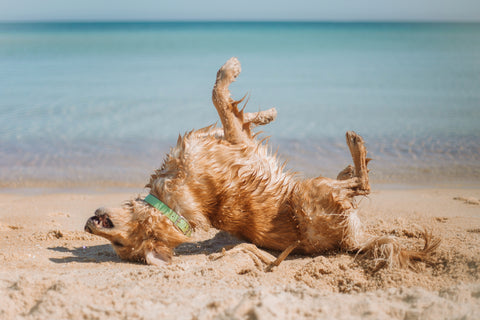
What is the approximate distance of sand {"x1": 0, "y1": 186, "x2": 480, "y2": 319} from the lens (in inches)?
95.1

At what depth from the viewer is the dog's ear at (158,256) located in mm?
3607

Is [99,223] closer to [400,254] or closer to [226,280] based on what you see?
[226,280]

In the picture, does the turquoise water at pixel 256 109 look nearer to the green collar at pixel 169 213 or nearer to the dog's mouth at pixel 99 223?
the green collar at pixel 169 213

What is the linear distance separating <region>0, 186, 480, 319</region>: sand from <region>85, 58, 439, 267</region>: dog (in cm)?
17

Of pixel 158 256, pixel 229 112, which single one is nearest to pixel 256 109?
pixel 229 112

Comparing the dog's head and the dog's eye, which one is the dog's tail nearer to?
the dog's head

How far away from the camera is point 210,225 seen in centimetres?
386

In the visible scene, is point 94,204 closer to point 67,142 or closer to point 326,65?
point 67,142

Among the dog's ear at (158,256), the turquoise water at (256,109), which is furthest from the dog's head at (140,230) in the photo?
the turquoise water at (256,109)

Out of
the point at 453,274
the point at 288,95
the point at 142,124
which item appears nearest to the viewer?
the point at 453,274

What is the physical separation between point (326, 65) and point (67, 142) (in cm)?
1517

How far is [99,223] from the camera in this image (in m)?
3.61

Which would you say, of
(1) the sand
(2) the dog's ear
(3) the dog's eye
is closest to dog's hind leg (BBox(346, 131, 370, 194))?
(1) the sand

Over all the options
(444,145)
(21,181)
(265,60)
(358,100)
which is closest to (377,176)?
(444,145)
